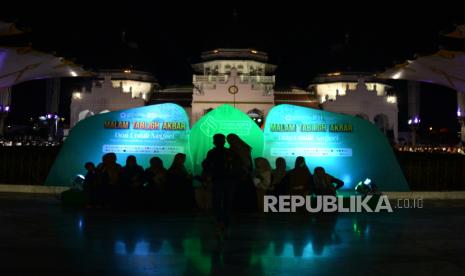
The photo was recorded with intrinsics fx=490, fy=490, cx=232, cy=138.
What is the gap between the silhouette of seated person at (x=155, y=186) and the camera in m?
9.71

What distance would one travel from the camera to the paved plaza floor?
4973mm

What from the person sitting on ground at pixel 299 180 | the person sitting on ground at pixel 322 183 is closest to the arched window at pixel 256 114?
the person sitting on ground at pixel 322 183

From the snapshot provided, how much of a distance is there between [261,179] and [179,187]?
1.65 meters

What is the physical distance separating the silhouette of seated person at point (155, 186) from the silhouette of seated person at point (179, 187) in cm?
16

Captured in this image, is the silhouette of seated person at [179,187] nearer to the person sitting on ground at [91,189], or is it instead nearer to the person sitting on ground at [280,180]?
the person sitting on ground at [91,189]

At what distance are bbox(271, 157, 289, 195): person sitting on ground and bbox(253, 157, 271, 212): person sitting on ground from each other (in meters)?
0.22

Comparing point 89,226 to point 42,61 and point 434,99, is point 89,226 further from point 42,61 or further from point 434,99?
point 434,99

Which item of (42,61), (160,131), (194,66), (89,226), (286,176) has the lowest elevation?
(89,226)

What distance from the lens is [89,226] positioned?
7.54 metres

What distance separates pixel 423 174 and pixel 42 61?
1682 centimetres

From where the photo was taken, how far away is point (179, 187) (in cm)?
980

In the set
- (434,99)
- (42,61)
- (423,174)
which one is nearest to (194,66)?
(42,61)

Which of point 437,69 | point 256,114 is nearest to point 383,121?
point 256,114

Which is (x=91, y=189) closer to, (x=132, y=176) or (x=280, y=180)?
(x=132, y=176)
